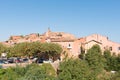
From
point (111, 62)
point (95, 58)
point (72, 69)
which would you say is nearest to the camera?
point (72, 69)

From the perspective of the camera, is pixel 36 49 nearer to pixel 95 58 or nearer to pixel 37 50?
pixel 37 50

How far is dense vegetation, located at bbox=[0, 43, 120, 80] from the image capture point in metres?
38.1

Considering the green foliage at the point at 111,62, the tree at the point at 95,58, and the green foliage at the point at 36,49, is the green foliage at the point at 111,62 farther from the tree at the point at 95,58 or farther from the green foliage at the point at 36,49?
the green foliage at the point at 36,49

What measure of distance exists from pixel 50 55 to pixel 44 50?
2454mm

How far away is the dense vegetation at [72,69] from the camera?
1499 inches

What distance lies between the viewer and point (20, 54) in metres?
53.7

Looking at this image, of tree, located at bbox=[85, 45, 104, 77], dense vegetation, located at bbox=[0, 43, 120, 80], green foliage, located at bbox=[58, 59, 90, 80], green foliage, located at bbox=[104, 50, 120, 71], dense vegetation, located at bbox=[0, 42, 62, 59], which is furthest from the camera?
dense vegetation, located at bbox=[0, 42, 62, 59]

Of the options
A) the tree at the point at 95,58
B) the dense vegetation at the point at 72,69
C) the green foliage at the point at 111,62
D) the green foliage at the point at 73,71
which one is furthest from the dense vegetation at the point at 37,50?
the green foliage at the point at 73,71

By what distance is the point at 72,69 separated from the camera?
40.2 m

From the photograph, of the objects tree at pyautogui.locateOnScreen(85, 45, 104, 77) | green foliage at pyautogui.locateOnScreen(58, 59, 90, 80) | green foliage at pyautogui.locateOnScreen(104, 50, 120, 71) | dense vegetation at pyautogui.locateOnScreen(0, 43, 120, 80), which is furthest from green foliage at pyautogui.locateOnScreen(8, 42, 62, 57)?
green foliage at pyautogui.locateOnScreen(58, 59, 90, 80)

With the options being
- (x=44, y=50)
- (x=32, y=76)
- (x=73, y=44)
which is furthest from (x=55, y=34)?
(x=32, y=76)

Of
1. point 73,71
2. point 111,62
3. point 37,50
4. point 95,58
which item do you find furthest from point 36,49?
point 73,71

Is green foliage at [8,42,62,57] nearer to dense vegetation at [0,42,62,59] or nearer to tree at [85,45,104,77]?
dense vegetation at [0,42,62,59]

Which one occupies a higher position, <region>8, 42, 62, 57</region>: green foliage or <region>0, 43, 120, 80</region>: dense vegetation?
<region>8, 42, 62, 57</region>: green foliage
